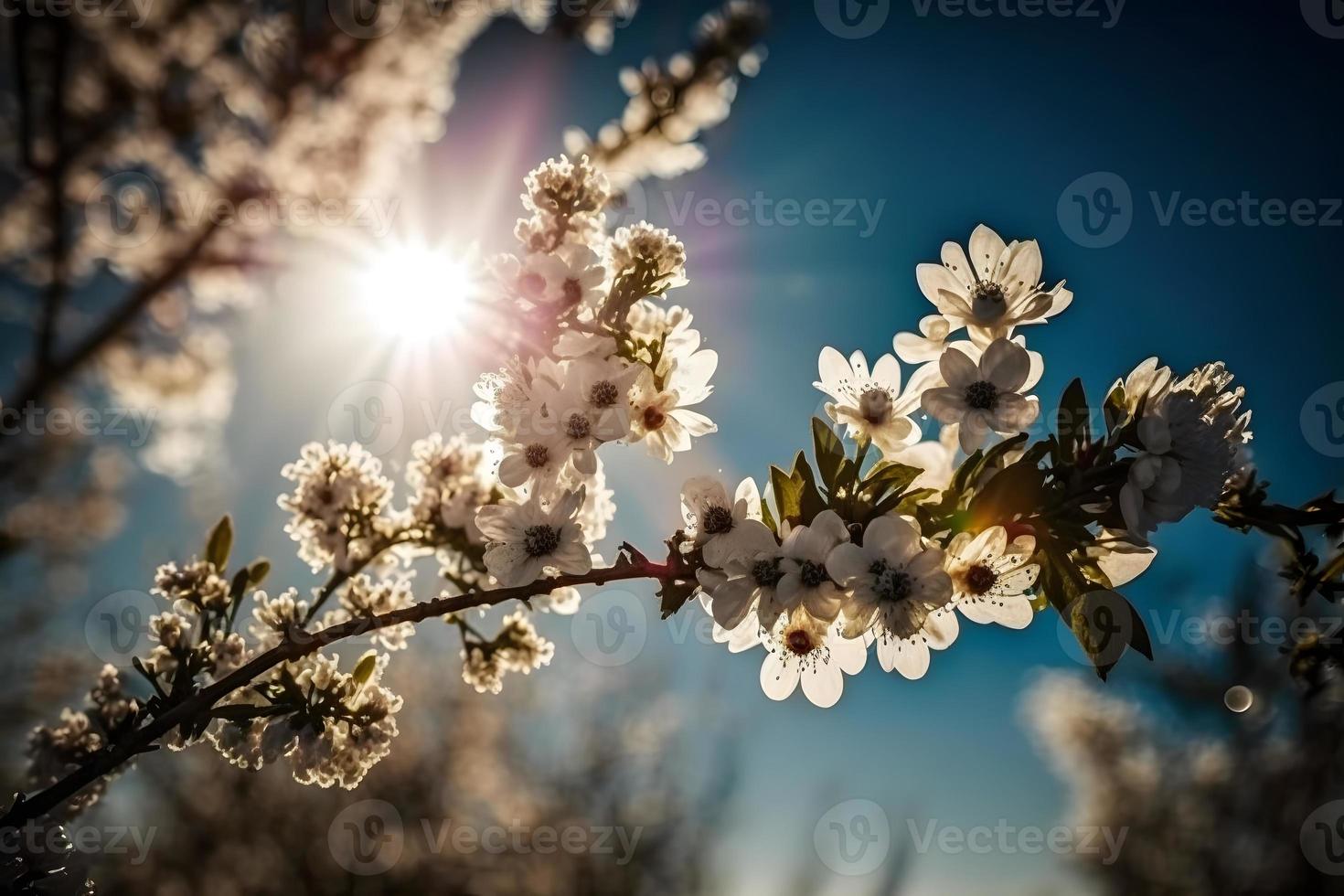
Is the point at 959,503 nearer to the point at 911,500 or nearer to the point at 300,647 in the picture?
the point at 911,500

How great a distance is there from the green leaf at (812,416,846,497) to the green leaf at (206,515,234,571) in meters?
1.05

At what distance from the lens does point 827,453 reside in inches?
41.4

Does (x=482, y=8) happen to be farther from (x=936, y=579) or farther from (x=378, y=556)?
(x=936, y=579)

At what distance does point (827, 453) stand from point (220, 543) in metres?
1.08

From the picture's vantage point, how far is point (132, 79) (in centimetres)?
→ 430

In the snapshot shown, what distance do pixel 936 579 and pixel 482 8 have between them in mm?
4702

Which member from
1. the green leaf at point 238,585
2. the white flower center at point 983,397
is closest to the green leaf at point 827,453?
the white flower center at point 983,397

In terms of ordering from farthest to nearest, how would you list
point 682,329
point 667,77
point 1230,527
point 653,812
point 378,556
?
point 653,812 → point 667,77 → point 378,556 → point 682,329 → point 1230,527

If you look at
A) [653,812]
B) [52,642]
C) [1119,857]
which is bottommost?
[1119,857]

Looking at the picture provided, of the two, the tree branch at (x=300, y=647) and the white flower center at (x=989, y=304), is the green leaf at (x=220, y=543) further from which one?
the white flower center at (x=989, y=304)

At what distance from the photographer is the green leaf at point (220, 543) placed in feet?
4.38

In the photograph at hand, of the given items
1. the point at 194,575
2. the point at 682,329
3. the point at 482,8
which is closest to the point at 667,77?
the point at 482,8

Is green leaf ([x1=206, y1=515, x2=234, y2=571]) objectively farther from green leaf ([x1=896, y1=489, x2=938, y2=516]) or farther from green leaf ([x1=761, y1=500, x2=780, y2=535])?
green leaf ([x1=896, y1=489, x2=938, y2=516])

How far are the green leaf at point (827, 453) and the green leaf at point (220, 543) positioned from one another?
41.5 inches
